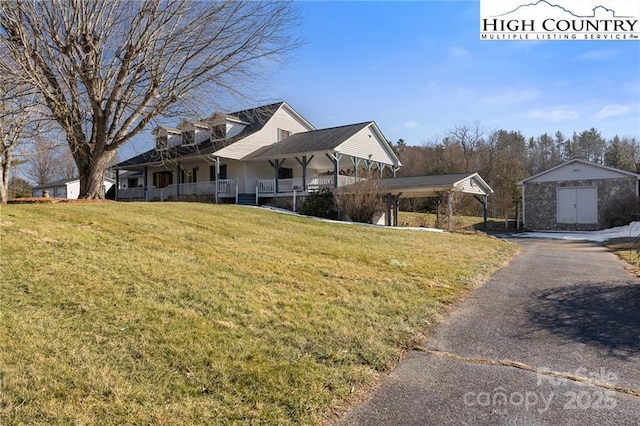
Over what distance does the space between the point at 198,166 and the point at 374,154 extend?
11574mm

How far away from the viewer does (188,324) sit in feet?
12.0

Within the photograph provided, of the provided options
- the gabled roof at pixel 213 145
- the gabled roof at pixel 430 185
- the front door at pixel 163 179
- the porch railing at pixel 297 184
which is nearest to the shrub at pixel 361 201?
the gabled roof at pixel 430 185

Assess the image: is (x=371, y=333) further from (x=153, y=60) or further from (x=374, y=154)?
(x=374, y=154)

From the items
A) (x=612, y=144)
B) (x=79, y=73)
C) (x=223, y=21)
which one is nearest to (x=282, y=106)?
(x=223, y=21)

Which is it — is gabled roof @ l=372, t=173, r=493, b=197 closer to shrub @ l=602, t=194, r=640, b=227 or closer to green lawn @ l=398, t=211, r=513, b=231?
green lawn @ l=398, t=211, r=513, b=231

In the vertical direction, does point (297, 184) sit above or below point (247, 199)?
above

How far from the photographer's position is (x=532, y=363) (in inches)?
138

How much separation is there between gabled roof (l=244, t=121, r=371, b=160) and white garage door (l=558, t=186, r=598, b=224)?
38.4 ft

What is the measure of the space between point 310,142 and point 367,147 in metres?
3.48

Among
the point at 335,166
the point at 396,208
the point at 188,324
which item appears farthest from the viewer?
the point at 335,166

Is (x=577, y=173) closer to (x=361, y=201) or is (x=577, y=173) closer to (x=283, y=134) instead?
(x=361, y=201)

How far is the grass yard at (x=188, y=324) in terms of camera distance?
255 cm

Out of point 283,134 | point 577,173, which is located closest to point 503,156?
point 577,173

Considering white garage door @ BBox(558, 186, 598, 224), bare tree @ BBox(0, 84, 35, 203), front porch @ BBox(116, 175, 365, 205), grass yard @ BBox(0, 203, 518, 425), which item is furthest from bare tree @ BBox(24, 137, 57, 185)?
white garage door @ BBox(558, 186, 598, 224)
